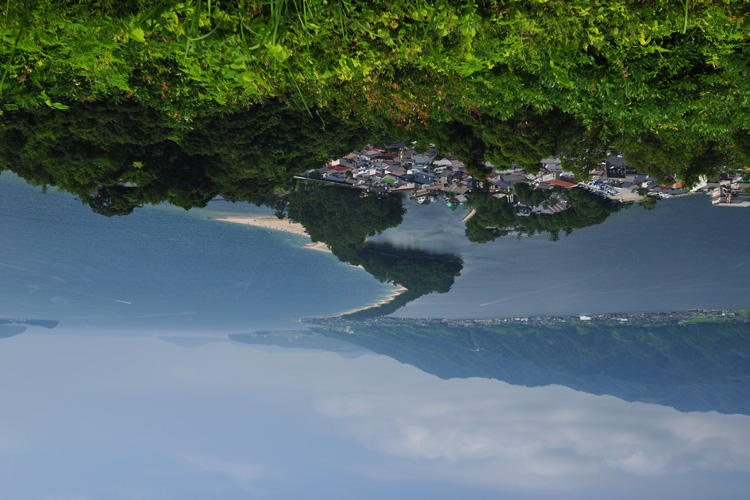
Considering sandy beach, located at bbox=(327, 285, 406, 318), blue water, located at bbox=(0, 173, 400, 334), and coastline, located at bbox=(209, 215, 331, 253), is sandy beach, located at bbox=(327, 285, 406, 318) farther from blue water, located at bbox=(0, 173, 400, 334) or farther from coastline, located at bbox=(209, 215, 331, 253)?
coastline, located at bbox=(209, 215, 331, 253)

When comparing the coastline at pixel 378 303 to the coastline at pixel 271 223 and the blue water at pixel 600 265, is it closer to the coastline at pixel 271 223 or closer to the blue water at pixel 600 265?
the blue water at pixel 600 265

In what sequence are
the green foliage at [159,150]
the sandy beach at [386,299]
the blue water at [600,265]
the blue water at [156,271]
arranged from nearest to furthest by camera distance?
1. the green foliage at [159,150]
2. the blue water at [600,265]
3. the blue water at [156,271]
4. the sandy beach at [386,299]

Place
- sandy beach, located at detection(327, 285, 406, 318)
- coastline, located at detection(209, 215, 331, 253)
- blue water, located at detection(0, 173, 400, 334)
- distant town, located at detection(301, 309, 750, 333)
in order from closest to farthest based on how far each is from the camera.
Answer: coastline, located at detection(209, 215, 331, 253) < blue water, located at detection(0, 173, 400, 334) < distant town, located at detection(301, 309, 750, 333) < sandy beach, located at detection(327, 285, 406, 318)

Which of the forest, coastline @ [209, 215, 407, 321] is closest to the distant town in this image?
coastline @ [209, 215, 407, 321]

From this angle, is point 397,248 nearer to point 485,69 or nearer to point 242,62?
point 485,69

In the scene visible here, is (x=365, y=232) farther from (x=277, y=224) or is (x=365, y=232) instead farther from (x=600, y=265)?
(x=600, y=265)

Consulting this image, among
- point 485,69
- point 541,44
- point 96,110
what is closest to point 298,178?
point 96,110

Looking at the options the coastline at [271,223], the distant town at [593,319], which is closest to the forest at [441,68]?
the coastline at [271,223]
